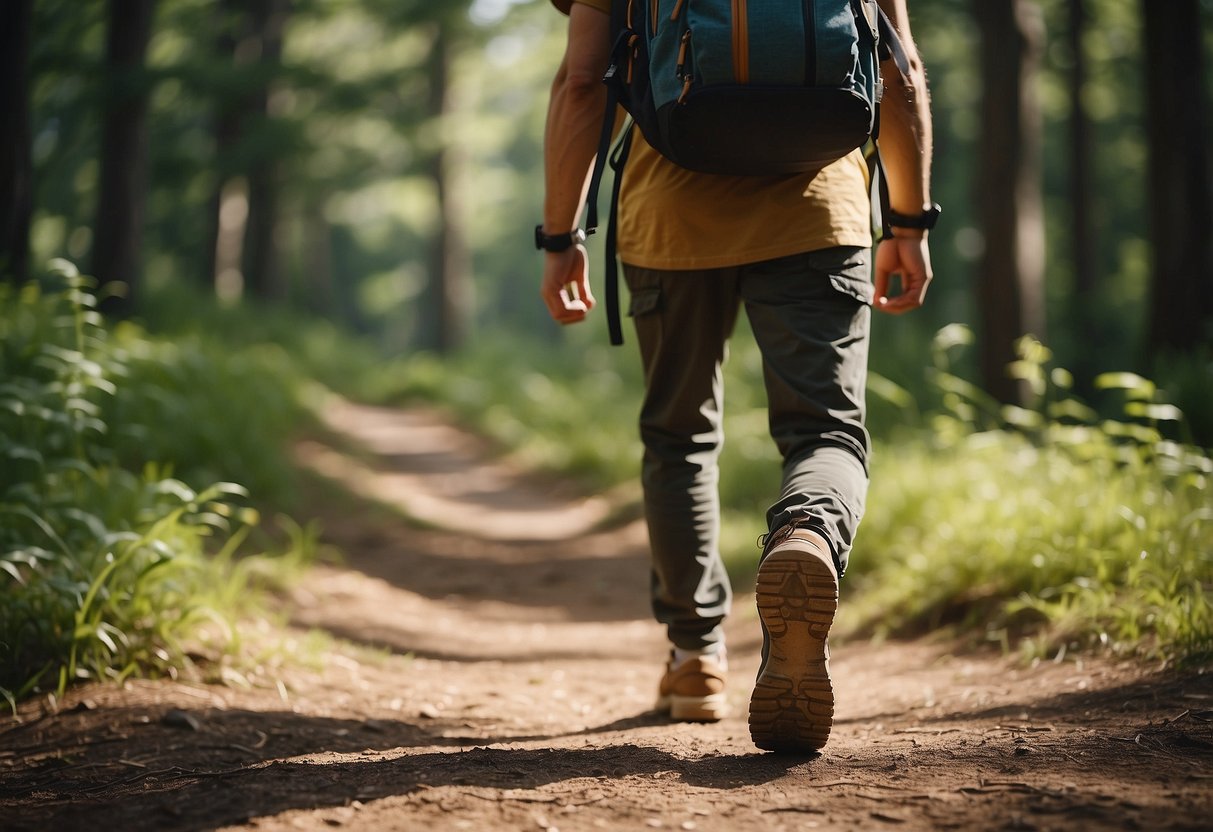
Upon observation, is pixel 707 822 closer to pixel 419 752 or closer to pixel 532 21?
pixel 419 752

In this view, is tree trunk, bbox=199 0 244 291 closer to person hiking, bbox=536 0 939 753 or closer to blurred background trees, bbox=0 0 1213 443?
blurred background trees, bbox=0 0 1213 443

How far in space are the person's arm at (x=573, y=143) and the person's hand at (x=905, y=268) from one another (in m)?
0.73

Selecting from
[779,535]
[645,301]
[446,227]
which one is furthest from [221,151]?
[779,535]

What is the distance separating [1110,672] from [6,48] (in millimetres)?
6408

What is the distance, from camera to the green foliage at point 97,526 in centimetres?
269

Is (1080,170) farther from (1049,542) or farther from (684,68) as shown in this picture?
(684,68)

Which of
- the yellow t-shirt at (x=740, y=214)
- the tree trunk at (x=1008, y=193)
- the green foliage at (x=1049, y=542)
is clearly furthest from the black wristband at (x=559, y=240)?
the tree trunk at (x=1008, y=193)

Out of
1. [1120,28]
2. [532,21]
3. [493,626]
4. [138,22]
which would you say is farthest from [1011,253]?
[1120,28]

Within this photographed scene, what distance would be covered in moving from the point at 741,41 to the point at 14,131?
18.0 ft

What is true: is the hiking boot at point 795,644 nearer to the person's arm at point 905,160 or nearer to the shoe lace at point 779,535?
the shoe lace at point 779,535

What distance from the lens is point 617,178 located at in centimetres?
252

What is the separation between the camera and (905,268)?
2479 millimetres

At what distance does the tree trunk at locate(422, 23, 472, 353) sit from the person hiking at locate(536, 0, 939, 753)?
14.2 m

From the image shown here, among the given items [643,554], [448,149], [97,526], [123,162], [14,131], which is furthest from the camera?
[448,149]
